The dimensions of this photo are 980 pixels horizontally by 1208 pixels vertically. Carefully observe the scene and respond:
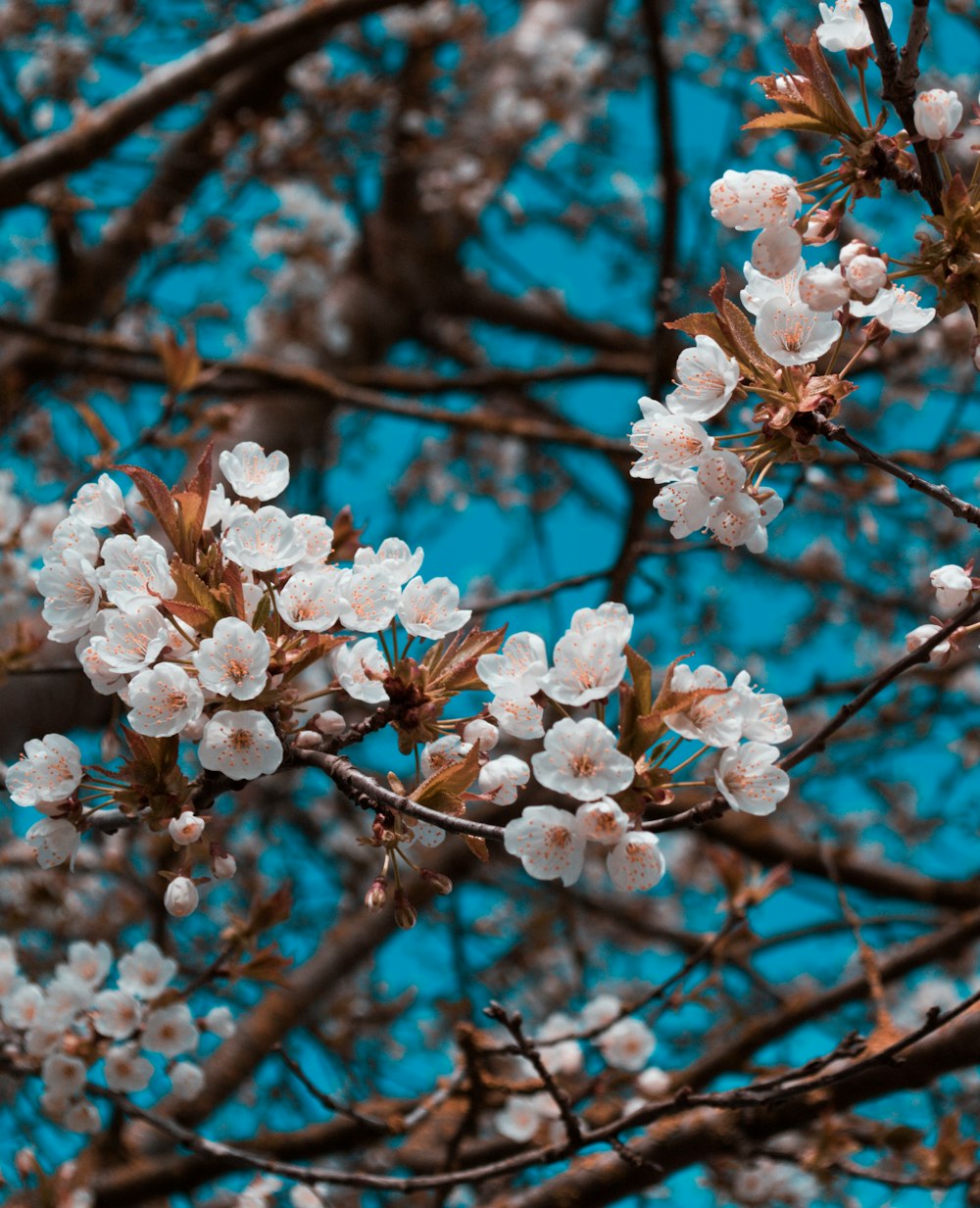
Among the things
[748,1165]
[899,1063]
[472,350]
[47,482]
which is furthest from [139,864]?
[899,1063]

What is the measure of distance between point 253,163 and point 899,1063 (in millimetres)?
3606

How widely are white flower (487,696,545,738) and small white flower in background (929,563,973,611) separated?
460 mm

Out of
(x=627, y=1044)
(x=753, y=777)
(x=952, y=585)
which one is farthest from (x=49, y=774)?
(x=627, y=1044)

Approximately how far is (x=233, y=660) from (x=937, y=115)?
0.80 meters

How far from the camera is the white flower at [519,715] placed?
3.32 ft

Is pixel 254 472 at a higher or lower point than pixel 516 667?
higher

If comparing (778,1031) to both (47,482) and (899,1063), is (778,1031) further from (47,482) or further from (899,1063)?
(47,482)

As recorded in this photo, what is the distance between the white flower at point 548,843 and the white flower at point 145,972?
104 centimetres

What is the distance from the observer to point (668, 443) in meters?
1.10

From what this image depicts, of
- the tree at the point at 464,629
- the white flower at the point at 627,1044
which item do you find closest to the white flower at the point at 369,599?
the tree at the point at 464,629

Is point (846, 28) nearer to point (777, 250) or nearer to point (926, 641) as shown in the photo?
point (777, 250)

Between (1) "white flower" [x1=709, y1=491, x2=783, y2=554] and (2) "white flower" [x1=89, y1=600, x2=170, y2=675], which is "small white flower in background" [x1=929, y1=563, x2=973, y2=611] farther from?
(2) "white flower" [x1=89, y1=600, x2=170, y2=675]

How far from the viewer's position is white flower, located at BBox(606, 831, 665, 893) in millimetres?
941

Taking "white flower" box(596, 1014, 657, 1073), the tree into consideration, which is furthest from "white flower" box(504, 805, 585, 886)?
"white flower" box(596, 1014, 657, 1073)
